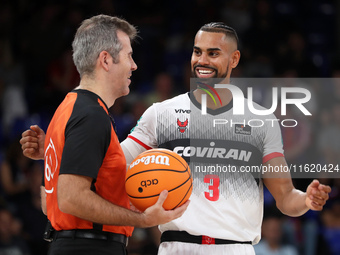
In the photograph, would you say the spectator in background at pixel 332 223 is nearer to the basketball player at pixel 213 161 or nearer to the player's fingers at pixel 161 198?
the basketball player at pixel 213 161

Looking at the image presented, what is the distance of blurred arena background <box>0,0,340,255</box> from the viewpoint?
7164mm

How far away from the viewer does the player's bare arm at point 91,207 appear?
9.67 feet

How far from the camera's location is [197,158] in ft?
13.1

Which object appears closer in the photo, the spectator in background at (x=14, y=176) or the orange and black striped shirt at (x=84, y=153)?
the orange and black striped shirt at (x=84, y=153)

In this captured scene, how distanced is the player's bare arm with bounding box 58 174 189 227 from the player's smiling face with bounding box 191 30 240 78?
4.50ft

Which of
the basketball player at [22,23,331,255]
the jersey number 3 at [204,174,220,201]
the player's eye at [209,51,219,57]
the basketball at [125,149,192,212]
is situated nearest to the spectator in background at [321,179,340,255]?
the basketball player at [22,23,331,255]

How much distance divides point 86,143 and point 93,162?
0.12 meters

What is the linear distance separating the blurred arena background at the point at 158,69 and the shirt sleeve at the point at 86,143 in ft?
13.2

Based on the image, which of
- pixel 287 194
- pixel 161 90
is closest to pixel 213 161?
pixel 287 194

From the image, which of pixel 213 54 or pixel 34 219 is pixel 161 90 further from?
pixel 213 54

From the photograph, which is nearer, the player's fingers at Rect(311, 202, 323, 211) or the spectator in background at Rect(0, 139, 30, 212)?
the player's fingers at Rect(311, 202, 323, 211)

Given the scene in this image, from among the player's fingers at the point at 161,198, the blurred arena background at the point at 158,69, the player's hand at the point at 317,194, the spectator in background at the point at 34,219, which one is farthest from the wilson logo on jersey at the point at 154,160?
the spectator in background at the point at 34,219

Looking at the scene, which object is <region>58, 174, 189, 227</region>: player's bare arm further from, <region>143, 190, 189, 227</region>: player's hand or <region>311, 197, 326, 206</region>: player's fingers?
<region>311, 197, 326, 206</region>: player's fingers

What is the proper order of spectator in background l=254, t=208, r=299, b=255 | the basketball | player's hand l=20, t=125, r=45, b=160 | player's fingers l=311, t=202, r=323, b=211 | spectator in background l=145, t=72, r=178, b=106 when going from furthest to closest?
spectator in background l=145, t=72, r=178, b=106
spectator in background l=254, t=208, r=299, b=255
player's hand l=20, t=125, r=45, b=160
player's fingers l=311, t=202, r=323, b=211
the basketball
